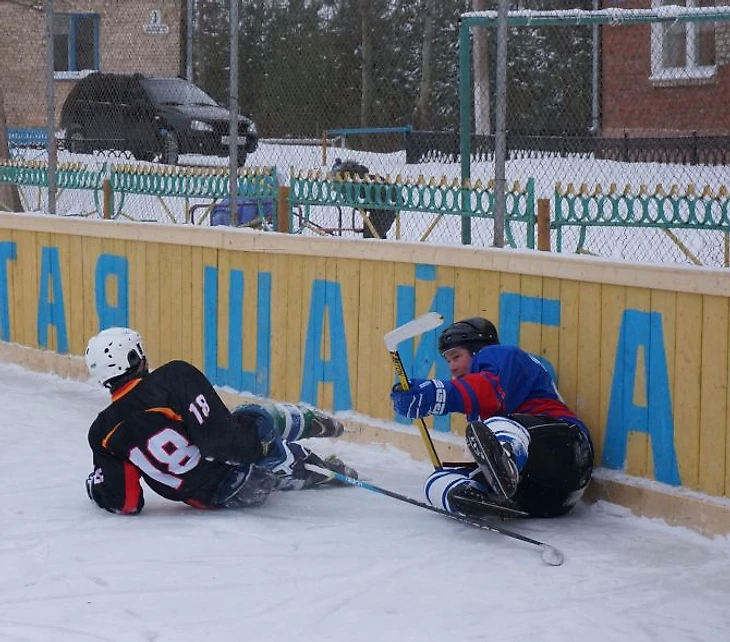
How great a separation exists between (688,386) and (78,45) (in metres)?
14.9

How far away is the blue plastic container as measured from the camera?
456 inches

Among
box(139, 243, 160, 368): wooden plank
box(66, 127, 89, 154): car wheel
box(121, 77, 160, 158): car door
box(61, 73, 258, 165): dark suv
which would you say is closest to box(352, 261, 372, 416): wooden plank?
box(139, 243, 160, 368): wooden plank

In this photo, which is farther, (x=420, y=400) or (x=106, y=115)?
(x=106, y=115)

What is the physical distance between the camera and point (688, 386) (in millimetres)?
5793

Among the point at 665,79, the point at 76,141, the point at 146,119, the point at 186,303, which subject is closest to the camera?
the point at 186,303

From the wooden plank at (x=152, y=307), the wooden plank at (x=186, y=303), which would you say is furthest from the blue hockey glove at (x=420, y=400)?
the wooden plank at (x=152, y=307)

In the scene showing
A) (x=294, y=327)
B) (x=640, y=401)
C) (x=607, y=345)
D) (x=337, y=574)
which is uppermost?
(x=607, y=345)

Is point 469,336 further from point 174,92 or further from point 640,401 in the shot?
point 174,92

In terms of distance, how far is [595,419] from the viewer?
6184mm

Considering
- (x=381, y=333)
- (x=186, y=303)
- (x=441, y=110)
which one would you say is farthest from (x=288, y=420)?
(x=441, y=110)

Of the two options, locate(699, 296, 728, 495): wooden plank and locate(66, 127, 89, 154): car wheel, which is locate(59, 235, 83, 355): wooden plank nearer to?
locate(699, 296, 728, 495): wooden plank

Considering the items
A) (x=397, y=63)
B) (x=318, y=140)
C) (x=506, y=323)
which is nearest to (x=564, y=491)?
(x=506, y=323)

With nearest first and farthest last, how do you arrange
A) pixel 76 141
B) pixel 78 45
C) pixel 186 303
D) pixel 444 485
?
pixel 444 485 → pixel 186 303 → pixel 76 141 → pixel 78 45

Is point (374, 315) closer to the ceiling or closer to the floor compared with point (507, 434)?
closer to the ceiling
